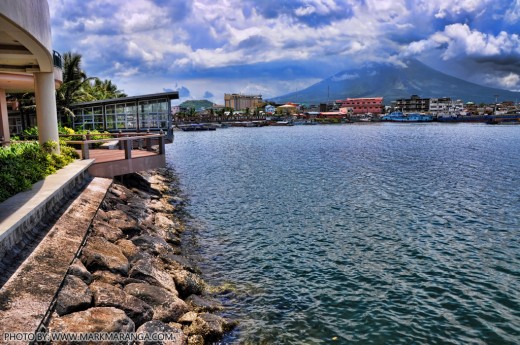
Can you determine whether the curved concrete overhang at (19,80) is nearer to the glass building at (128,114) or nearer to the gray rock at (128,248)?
the gray rock at (128,248)

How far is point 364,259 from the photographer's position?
50.3ft

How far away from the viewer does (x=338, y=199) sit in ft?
84.5

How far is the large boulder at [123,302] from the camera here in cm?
866

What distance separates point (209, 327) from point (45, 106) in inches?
551

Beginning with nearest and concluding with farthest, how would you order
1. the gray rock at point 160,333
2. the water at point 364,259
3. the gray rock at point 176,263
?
the gray rock at point 160,333 < the water at point 364,259 < the gray rock at point 176,263

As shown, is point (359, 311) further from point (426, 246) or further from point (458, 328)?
point (426, 246)

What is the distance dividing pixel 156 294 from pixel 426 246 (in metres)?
11.4

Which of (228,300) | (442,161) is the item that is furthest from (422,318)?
(442,161)

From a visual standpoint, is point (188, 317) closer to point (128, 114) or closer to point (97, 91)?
point (128, 114)

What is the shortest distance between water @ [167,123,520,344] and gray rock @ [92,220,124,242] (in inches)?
135

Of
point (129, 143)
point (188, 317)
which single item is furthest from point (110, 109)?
point (188, 317)

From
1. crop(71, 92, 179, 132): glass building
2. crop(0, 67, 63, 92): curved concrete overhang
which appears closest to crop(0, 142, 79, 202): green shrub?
crop(0, 67, 63, 92): curved concrete overhang

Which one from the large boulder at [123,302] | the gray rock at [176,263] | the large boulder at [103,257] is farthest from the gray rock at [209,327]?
the gray rock at [176,263]

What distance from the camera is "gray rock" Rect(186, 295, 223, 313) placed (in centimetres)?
1120
